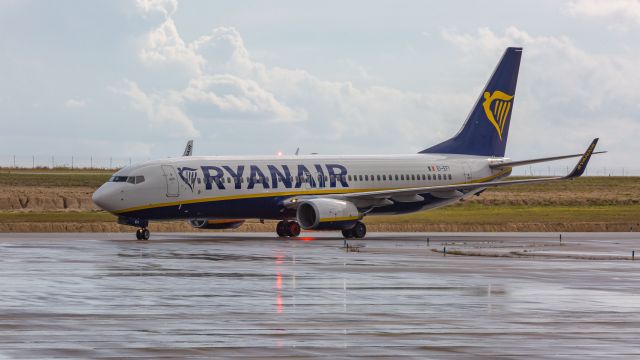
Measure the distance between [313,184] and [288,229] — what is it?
251cm

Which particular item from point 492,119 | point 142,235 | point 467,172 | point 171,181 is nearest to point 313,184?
point 171,181

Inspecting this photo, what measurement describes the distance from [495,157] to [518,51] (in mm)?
6195

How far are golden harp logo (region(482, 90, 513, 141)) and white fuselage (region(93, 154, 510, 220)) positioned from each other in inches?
150

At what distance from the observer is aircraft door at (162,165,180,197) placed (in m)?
54.8

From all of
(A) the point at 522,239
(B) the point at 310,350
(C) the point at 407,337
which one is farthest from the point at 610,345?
(A) the point at 522,239

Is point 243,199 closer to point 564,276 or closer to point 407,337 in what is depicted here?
point 564,276

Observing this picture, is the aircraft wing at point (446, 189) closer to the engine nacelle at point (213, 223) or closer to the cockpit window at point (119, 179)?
the engine nacelle at point (213, 223)

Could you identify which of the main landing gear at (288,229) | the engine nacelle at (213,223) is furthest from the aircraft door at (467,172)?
the engine nacelle at (213,223)

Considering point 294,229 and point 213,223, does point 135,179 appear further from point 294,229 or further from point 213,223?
point 294,229

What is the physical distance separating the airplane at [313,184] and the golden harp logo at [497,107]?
0.26 ft

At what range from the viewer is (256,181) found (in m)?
57.4

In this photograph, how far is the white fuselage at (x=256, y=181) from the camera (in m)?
54.6

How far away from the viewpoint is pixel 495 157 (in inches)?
2667

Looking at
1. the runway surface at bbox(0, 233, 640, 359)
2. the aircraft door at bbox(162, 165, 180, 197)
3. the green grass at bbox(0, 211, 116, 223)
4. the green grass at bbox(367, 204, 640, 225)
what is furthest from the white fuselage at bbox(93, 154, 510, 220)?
the green grass at bbox(0, 211, 116, 223)
